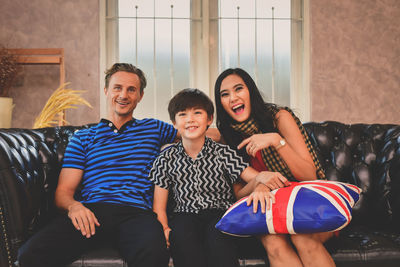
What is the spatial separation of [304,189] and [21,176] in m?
1.12

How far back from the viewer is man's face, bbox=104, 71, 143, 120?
1.69 metres

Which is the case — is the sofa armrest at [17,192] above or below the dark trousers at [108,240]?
above

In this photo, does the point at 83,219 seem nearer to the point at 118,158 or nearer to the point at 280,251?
the point at 118,158

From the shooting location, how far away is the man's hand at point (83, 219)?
1340 mm

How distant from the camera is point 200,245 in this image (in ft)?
4.17

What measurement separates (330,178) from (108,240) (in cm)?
118

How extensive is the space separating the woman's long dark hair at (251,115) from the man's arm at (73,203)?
2.40 feet

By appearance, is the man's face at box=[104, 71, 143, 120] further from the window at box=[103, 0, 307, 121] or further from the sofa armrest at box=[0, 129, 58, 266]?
the window at box=[103, 0, 307, 121]

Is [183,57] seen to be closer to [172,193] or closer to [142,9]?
[142,9]

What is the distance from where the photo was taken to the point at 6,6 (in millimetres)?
2963

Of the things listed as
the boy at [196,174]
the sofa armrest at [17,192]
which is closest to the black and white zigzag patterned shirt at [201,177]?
the boy at [196,174]

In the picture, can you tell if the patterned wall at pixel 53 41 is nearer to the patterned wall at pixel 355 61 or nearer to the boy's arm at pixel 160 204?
the boy's arm at pixel 160 204

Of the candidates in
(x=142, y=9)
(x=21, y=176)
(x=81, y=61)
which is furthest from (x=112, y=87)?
(x=142, y=9)

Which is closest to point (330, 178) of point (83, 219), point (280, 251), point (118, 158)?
point (280, 251)
